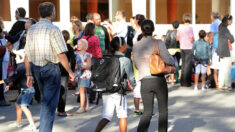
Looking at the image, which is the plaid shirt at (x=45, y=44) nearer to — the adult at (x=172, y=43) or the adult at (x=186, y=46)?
the adult at (x=186, y=46)

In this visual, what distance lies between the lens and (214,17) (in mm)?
15023

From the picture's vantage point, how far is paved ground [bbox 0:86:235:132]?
795 centimetres

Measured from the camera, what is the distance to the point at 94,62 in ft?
23.5

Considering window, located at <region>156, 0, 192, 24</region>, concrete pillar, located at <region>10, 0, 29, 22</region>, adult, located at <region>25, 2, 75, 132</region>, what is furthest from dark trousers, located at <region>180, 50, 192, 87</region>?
adult, located at <region>25, 2, 75, 132</region>

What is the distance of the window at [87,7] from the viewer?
17.2 meters

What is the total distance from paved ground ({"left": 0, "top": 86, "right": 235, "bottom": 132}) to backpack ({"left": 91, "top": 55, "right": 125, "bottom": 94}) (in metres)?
1.22

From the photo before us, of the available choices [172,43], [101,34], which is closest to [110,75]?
[101,34]

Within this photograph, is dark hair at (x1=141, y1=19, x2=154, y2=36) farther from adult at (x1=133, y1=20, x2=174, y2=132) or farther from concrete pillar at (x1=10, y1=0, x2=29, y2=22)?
concrete pillar at (x1=10, y1=0, x2=29, y2=22)

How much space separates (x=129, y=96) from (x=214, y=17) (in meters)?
4.52

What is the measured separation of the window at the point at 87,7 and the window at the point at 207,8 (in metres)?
3.89

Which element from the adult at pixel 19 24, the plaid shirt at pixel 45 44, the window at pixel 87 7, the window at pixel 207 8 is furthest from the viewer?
the window at pixel 207 8

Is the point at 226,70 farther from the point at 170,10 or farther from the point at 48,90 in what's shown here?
the point at 48,90

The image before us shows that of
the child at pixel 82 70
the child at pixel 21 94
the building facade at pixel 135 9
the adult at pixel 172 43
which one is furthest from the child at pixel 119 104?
the building facade at pixel 135 9

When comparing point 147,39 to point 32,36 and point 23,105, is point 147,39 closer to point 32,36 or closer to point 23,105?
point 32,36
